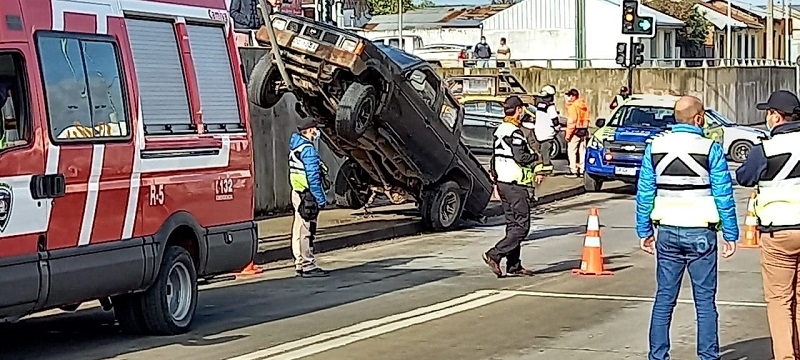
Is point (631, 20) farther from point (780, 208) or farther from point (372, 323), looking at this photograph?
point (780, 208)

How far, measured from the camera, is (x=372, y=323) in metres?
11.3

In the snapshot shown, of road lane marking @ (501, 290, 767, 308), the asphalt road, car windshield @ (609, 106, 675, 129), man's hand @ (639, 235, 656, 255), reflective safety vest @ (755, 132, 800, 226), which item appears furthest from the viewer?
car windshield @ (609, 106, 675, 129)

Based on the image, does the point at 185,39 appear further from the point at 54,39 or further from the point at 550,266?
the point at 550,266

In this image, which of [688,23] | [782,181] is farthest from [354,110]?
[688,23]

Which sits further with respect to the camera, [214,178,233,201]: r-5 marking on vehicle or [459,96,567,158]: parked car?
[459,96,567,158]: parked car

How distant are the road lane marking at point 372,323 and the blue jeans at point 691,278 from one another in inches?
108

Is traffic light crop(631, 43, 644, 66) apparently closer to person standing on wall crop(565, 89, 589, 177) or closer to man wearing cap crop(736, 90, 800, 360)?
person standing on wall crop(565, 89, 589, 177)

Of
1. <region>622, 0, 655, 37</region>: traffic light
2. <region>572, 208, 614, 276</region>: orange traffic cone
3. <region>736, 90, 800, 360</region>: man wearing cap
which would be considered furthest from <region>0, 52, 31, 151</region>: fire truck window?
<region>622, 0, 655, 37</region>: traffic light

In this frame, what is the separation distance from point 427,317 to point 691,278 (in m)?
3.40

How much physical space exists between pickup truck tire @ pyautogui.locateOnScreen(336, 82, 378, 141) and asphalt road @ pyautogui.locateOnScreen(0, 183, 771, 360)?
1.54 meters

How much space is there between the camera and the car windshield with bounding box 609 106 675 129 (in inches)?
985

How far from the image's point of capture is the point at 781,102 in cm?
856

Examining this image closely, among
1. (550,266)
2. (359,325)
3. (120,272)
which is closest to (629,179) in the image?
(550,266)

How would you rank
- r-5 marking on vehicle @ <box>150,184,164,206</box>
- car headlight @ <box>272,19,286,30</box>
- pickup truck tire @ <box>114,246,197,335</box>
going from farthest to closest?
car headlight @ <box>272,19,286,30</box> → pickup truck tire @ <box>114,246,197,335</box> → r-5 marking on vehicle @ <box>150,184,164,206</box>
